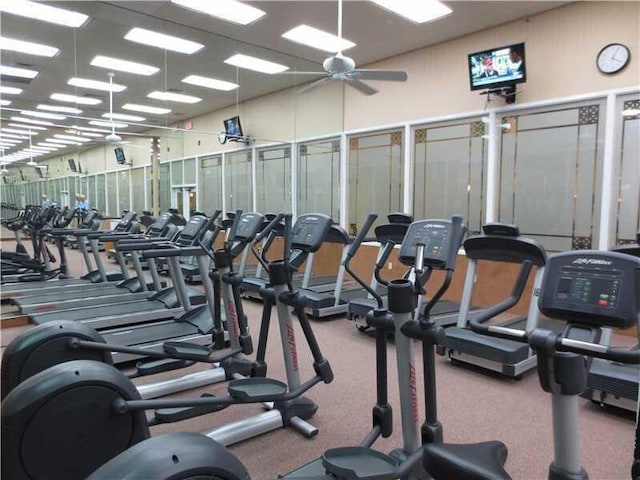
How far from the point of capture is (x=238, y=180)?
979 centimetres

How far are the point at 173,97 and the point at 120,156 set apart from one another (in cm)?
161

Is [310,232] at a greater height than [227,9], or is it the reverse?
[227,9]

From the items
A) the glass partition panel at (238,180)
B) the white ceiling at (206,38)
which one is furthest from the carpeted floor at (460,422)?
the glass partition panel at (238,180)

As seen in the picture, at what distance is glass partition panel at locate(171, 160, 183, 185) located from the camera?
8.87 meters

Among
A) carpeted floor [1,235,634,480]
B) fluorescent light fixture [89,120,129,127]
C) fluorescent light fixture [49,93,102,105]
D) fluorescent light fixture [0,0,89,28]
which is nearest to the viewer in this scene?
carpeted floor [1,235,634,480]

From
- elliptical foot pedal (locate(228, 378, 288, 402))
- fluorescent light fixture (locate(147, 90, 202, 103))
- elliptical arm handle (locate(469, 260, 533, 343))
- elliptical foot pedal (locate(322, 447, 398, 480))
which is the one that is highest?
fluorescent light fixture (locate(147, 90, 202, 103))

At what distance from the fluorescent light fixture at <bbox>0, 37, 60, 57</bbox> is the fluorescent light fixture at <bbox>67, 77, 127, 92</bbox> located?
0.83 metres

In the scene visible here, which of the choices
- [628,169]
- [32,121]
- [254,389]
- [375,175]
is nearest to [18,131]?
[32,121]

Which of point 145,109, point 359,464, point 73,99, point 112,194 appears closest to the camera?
point 359,464

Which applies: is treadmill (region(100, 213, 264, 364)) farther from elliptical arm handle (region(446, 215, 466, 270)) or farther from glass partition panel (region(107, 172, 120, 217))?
glass partition panel (region(107, 172, 120, 217))

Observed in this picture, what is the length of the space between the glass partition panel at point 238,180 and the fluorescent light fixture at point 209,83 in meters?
1.46

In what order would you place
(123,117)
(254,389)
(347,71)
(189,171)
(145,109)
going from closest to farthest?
1. (254,389)
2. (347,71)
3. (123,117)
4. (145,109)
5. (189,171)

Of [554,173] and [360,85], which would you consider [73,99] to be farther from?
[554,173]

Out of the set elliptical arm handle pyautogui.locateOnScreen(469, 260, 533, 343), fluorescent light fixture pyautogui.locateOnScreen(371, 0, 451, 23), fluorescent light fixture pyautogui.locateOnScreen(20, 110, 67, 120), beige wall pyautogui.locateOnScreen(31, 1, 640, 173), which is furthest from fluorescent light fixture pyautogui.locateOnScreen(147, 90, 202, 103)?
elliptical arm handle pyautogui.locateOnScreen(469, 260, 533, 343)
